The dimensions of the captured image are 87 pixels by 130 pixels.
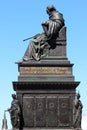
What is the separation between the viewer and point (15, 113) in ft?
114

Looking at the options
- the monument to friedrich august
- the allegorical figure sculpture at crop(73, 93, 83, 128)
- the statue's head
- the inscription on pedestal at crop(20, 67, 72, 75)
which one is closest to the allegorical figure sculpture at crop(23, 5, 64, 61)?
the monument to friedrich august

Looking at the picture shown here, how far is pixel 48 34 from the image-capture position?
36781mm

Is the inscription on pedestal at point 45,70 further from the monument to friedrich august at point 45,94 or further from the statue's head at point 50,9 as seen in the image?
the statue's head at point 50,9

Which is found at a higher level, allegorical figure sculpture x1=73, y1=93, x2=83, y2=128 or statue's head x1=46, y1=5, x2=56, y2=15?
statue's head x1=46, y1=5, x2=56, y2=15

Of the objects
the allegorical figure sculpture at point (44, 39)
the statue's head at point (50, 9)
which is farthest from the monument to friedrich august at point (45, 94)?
the statue's head at point (50, 9)

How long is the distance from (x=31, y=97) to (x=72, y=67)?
3.16m

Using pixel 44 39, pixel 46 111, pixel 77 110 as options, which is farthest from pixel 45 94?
pixel 44 39

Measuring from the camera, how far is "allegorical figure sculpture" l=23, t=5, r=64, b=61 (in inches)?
1438

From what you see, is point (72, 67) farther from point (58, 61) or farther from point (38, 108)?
point (38, 108)

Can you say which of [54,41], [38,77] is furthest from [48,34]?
[38,77]

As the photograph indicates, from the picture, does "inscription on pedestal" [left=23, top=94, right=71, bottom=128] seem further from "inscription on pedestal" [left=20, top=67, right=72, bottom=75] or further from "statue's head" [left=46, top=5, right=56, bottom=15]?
"statue's head" [left=46, top=5, right=56, bottom=15]

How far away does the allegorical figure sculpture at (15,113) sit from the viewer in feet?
114

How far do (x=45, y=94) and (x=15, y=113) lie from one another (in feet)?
7.44

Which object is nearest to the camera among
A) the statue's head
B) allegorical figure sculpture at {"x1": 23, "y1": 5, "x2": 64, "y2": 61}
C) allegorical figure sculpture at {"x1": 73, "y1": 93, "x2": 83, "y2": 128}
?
allegorical figure sculpture at {"x1": 73, "y1": 93, "x2": 83, "y2": 128}
